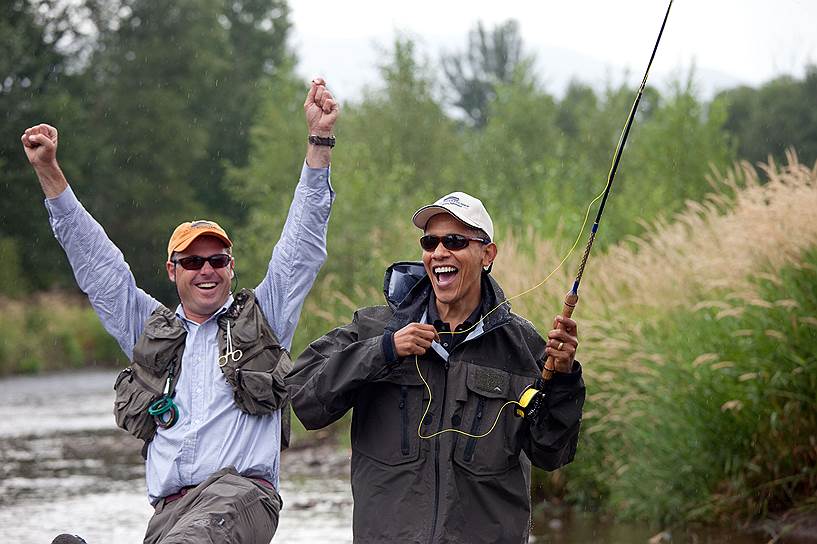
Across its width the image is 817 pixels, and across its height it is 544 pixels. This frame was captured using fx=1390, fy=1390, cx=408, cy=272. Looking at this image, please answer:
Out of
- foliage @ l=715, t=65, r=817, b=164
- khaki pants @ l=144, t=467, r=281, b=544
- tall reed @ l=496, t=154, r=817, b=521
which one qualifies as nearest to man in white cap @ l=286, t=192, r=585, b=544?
khaki pants @ l=144, t=467, r=281, b=544

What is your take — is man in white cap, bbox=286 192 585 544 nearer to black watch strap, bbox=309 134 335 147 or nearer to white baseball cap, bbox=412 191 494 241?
white baseball cap, bbox=412 191 494 241

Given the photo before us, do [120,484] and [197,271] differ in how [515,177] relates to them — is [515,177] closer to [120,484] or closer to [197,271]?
[120,484]

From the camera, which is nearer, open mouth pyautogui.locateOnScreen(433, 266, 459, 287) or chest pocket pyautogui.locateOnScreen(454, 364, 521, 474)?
chest pocket pyautogui.locateOnScreen(454, 364, 521, 474)

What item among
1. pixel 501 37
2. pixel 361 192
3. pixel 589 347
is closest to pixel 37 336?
pixel 361 192

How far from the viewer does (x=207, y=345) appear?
5375 mm

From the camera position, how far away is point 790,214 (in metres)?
9.45

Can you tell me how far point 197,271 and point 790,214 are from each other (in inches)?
208

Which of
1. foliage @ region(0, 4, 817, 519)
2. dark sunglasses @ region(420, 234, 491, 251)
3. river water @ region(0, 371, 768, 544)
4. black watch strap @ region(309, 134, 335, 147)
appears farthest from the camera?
river water @ region(0, 371, 768, 544)

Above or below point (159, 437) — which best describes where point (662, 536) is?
below

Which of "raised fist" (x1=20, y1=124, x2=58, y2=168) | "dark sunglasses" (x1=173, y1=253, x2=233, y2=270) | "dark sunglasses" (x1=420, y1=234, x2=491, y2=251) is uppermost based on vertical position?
"raised fist" (x1=20, y1=124, x2=58, y2=168)

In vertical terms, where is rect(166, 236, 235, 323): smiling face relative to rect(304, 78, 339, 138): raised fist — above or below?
below

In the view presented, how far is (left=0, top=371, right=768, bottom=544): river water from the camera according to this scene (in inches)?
399

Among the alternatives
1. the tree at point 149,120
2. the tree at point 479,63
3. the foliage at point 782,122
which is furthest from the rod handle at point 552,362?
the tree at point 479,63

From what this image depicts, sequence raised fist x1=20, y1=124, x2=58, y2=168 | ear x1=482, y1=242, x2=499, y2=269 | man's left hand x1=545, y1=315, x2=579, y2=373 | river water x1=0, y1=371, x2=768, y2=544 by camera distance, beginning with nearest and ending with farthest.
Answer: man's left hand x1=545, y1=315, x2=579, y2=373, ear x1=482, y1=242, x2=499, y2=269, raised fist x1=20, y1=124, x2=58, y2=168, river water x1=0, y1=371, x2=768, y2=544
